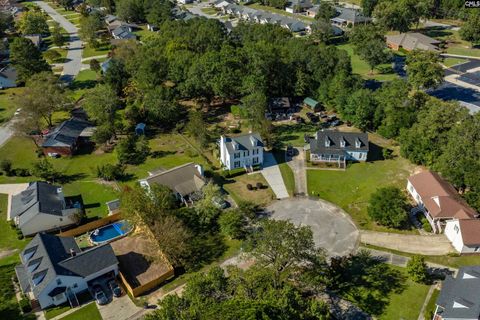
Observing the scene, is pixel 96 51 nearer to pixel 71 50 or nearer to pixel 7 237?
pixel 71 50

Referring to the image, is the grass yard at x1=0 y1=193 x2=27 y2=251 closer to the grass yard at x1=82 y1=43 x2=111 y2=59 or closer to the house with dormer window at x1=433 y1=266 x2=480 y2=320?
the house with dormer window at x1=433 y1=266 x2=480 y2=320

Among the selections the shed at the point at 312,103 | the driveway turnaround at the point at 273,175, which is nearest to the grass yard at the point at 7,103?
the driveway turnaround at the point at 273,175

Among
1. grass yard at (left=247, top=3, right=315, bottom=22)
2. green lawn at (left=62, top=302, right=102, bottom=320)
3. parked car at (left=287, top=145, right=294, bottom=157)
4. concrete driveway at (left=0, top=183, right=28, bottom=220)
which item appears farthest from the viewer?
grass yard at (left=247, top=3, right=315, bottom=22)

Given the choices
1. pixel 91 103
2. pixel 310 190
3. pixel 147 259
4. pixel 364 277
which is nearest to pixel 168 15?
pixel 91 103

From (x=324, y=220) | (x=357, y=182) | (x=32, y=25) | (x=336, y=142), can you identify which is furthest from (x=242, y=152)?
(x=32, y=25)

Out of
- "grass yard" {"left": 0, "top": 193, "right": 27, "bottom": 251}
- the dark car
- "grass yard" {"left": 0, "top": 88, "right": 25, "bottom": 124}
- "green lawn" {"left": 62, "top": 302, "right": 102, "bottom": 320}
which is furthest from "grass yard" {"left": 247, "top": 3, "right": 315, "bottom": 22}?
"green lawn" {"left": 62, "top": 302, "right": 102, "bottom": 320}

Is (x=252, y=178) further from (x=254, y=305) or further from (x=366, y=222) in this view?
(x=254, y=305)
